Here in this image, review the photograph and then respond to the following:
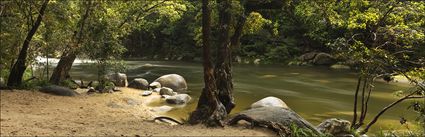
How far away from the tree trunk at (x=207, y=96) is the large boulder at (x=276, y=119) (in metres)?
0.49

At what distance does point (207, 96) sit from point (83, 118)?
3898 millimetres

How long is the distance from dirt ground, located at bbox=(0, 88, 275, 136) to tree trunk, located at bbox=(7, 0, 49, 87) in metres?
1.06

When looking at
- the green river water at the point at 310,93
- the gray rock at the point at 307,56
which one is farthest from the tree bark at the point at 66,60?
the gray rock at the point at 307,56

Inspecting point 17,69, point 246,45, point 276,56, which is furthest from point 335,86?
point 246,45

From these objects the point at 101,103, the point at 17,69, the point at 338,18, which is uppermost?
the point at 338,18

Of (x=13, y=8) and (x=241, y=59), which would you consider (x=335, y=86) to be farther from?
(x=241, y=59)

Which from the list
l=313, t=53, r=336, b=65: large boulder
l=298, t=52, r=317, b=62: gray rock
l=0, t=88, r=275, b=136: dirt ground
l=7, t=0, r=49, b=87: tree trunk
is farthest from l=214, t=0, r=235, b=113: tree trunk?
l=298, t=52, r=317, b=62: gray rock

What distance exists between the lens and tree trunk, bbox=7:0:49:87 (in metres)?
16.2

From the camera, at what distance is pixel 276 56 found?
1756 inches

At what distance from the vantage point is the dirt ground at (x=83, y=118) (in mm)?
10523

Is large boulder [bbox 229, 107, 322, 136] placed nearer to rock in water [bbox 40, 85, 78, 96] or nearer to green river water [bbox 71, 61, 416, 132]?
green river water [bbox 71, 61, 416, 132]

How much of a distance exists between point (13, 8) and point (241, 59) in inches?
1276

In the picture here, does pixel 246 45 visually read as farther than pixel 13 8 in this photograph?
Yes

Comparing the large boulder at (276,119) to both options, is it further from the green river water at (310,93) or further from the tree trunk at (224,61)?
the green river water at (310,93)
